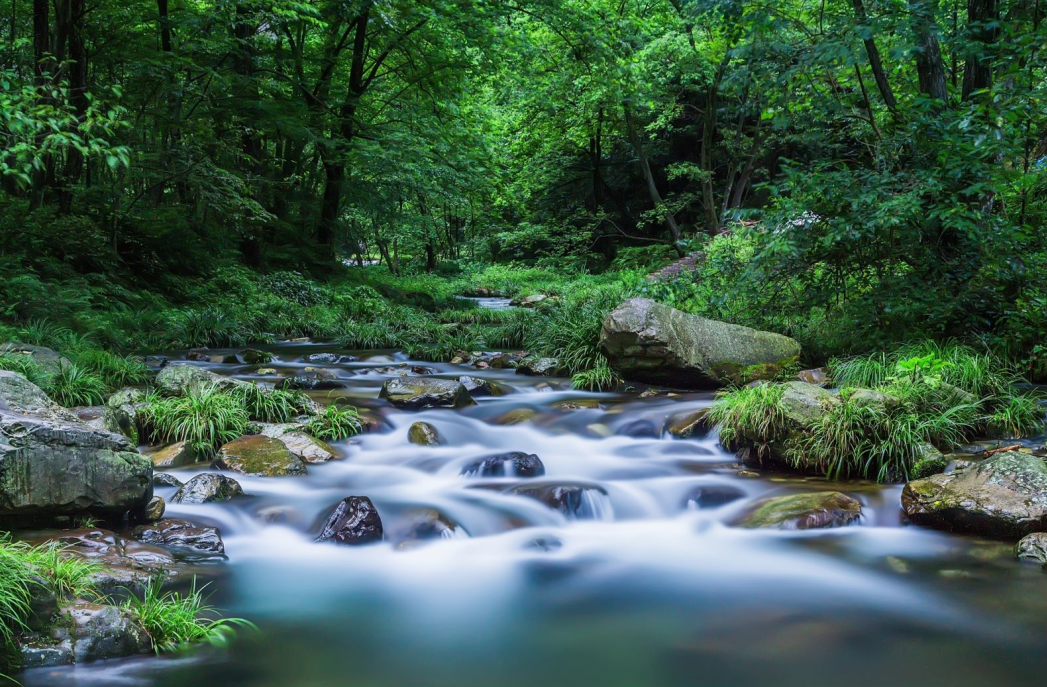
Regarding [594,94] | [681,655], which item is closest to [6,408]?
[681,655]

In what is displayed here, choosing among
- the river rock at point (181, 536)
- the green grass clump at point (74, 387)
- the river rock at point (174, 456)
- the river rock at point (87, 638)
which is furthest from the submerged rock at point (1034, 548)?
the green grass clump at point (74, 387)

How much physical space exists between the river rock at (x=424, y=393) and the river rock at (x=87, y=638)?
5442 mm

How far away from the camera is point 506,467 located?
7.08 metres

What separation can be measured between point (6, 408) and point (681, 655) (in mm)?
4549

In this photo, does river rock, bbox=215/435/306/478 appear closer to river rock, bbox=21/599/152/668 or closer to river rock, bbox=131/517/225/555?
river rock, bbox=131/517/225/555

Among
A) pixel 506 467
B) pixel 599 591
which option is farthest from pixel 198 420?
pixel 599 591

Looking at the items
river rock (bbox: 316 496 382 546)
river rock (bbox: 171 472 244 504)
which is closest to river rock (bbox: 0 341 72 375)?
river rock (bbox: 171 472 244 504)

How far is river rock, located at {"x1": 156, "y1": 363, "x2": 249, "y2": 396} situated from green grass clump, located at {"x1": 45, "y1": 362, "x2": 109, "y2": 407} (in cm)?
60

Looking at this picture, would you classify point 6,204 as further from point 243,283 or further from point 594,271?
point 594,271

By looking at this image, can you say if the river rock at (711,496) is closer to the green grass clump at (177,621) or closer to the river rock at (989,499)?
the river rock at (989,499)

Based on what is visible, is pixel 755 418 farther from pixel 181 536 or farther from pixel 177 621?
pixel 177 621

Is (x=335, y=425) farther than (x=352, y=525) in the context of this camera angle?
Yes

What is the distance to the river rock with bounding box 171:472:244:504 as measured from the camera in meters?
5.83

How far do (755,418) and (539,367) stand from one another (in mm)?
4623
